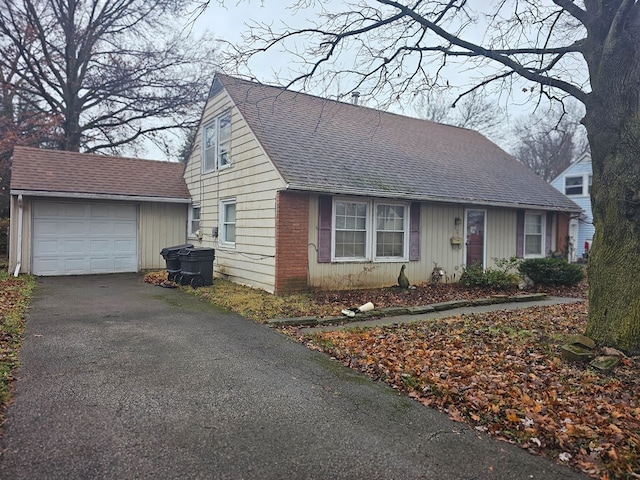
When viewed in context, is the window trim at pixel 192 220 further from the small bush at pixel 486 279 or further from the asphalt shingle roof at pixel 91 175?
the small bush at pixel 486 279

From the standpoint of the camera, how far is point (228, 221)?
1265 cm

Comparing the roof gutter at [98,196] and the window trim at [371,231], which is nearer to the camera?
the window trim at [371,231]

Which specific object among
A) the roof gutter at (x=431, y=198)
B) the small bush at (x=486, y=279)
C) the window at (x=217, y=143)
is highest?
the window at (x=217, y=143)

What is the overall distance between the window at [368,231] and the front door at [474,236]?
101 inches

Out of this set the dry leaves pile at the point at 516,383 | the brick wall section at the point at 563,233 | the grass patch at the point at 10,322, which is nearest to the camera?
the dry leaves pile at the point at 516,383

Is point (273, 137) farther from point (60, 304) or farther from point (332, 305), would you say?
point (60, 304)

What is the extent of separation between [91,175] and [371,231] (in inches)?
366

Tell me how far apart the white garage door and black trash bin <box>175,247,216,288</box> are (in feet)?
13.7

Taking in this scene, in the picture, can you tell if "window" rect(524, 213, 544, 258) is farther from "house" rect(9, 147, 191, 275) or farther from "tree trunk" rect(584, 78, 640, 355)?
"house" rect(9, 147, 191, 275)

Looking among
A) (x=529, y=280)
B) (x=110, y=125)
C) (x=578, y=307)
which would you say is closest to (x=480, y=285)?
(x=529, y=280)

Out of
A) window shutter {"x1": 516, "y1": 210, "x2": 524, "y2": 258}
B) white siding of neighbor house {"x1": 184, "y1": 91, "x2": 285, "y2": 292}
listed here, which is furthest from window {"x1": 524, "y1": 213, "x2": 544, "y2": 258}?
white siding of neighbor house {"x1": 184, "y1": 91, "x2": 285, "y2": 292}

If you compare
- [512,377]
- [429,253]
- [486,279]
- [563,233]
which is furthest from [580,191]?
[512,377]

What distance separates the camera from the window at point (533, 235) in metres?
14.5

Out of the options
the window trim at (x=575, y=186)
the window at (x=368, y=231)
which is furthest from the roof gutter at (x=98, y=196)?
the window trim at (x=575, y=186)
